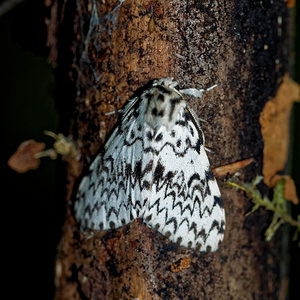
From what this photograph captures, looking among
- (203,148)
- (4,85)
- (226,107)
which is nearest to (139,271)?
(203,148)

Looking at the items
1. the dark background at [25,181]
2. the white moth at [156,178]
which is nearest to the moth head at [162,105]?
the white moth at [156,178]

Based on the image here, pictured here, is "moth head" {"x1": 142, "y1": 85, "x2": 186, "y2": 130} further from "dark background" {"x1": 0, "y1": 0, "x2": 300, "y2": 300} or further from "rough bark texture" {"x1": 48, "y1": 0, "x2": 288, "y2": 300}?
"dark background" {"x1": 0, "y1": 0, "x2": 300, "y2": 300}

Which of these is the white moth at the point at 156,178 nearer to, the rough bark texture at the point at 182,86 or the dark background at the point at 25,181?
Answer: the rough bark texture at the point at 182,86

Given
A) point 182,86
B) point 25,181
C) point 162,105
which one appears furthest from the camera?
point 25,181

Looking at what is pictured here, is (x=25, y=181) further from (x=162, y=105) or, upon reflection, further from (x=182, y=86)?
(x=182, y=86)

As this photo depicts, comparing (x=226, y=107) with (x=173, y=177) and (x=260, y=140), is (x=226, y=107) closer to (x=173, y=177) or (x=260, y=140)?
(x=260, y=140)

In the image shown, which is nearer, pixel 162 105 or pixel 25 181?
pixel 162 105

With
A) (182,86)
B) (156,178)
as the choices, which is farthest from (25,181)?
(182,86)
